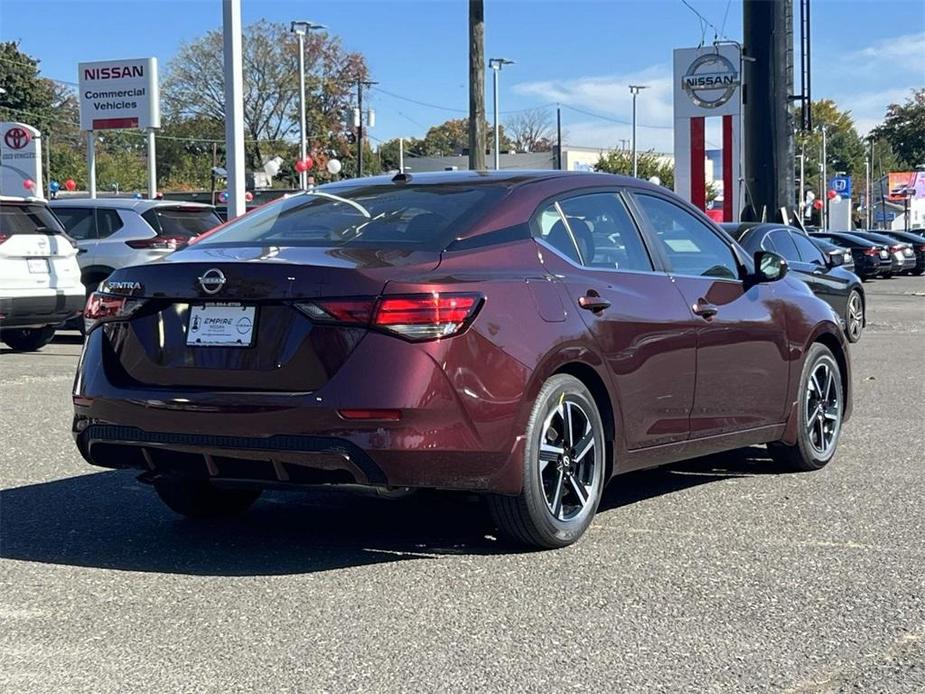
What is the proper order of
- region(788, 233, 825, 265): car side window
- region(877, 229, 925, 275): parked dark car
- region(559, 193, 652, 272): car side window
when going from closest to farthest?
1. region(559, 193, 652, 272): car side window
2. region(788, 233, 825, 265): car side window
3. region(877, 229, 925, 275): parked dark car

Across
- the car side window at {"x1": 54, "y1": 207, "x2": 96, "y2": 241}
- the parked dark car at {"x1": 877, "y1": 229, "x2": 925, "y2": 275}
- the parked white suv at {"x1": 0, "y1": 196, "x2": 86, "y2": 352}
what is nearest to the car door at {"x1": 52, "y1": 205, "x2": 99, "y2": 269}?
the car side window at {"x1": 54, "y1": 207, "x2": 96, "y2": 241}

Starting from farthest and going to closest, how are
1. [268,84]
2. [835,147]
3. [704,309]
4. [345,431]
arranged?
1. [835,147]
2. [268,84]
3. [704,309]
4. [345,431]

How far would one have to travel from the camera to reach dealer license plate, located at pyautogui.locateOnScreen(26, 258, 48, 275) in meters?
12.5

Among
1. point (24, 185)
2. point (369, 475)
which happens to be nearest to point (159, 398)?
point (369, 475)

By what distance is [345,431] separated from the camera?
14.3 ft

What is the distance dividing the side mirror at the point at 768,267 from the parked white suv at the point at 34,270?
27.6 ft

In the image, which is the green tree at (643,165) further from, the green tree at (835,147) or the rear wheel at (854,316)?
the rear wheel at (854,316)

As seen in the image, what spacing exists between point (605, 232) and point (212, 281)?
186 centimetres

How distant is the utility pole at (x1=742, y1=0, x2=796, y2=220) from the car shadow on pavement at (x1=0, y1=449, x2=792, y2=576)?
17.4 meters

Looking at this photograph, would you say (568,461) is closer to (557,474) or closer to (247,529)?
(557,474)

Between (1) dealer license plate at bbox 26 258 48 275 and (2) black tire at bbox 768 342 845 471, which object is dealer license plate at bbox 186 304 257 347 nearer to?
(2) black tire at bbox 768 342 845 471

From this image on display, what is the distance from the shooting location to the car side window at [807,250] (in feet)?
44.8

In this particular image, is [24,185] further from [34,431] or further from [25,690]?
[25,690]

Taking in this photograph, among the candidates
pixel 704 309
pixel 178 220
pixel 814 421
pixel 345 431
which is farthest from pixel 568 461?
pixel 178 220
